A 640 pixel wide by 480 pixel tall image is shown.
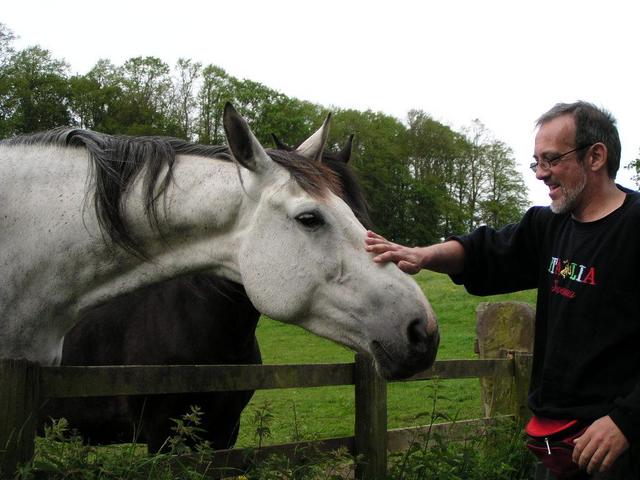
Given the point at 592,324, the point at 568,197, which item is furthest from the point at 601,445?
the point at 568,197

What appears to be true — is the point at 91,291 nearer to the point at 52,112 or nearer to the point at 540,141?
the point at 540,141

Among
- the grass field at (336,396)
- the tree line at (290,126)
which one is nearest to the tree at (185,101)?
the tree line at (290,126)

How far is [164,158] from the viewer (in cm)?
339

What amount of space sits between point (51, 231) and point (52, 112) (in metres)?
40.8

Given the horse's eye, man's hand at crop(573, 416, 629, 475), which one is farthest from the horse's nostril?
man's hand at crop(573, 416, 629, 475)

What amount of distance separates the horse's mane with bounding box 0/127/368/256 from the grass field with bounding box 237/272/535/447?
1342mm

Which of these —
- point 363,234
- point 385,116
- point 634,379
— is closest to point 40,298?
point 363,234

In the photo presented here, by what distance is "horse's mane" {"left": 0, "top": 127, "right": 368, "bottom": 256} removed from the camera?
325 centimetres

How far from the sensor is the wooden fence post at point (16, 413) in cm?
273

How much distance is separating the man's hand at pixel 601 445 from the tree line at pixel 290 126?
97.3ft

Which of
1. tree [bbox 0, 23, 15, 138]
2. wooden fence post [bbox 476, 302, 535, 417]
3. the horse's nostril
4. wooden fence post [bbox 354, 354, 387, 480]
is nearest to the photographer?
the horse's nostril

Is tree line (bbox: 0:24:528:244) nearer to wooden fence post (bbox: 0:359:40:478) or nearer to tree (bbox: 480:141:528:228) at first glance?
tree (bbox: 480:141:528:228)

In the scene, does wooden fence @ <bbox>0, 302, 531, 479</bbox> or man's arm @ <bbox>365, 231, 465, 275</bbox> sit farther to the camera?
man's arm @ <bbox>365, 231, 465, 275</bbox>

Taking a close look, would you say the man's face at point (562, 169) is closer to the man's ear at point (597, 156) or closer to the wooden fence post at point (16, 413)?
the man's ear at point (597, 156)
